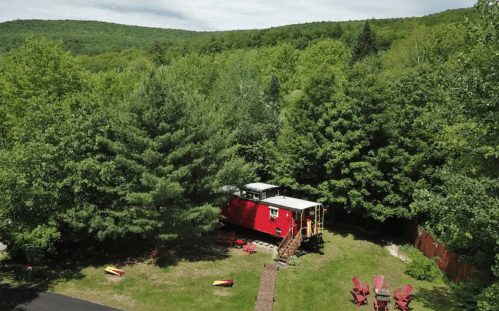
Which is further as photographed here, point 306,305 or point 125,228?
point 125,228

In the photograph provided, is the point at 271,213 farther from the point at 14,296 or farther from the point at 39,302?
the point at 14,296

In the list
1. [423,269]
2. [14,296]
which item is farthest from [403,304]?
[14,296]

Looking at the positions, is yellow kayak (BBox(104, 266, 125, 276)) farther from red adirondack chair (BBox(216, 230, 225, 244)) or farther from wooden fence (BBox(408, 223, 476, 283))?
wooden fence (BBox(408, 223, 476, 283))

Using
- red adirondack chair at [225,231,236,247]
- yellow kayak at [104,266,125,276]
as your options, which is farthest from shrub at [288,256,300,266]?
yellow kayak at [104,266,125,276]

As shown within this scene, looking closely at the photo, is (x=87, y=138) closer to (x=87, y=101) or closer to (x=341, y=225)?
(x=87, y=101)

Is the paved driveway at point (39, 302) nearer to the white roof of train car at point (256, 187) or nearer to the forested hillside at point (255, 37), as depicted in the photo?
the white roof of train car at point (256, 187)

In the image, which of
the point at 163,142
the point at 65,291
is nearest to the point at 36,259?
the point at 65,291

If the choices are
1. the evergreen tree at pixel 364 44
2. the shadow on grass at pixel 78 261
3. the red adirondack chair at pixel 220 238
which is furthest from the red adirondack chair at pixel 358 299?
the evergreen tree at pixel 364 44
